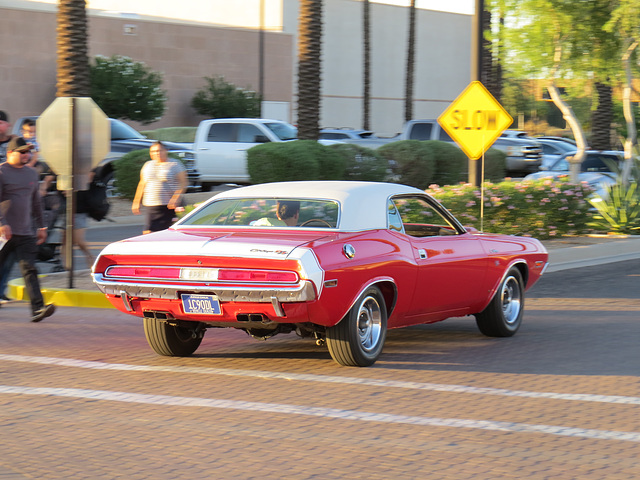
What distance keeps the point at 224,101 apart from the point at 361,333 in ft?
158

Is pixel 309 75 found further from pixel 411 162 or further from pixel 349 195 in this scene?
pixel 349 195

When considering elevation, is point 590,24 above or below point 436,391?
above

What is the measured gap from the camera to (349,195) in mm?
8711

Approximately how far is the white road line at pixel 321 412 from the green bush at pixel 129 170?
15276 millimetres

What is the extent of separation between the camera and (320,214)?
338 inches

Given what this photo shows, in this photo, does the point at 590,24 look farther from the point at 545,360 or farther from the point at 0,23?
the point at 0,23

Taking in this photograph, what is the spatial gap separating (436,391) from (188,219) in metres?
2.75

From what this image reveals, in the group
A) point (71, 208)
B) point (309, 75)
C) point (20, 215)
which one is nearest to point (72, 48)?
point (309, 75)

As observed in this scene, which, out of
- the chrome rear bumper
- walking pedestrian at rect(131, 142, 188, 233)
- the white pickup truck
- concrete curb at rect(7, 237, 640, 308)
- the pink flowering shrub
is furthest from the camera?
the white pickup truck

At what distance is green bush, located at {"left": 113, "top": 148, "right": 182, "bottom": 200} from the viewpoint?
893 inches

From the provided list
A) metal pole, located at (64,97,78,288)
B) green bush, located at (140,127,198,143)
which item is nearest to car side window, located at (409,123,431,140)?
green bush, located at (140,127,198,143)

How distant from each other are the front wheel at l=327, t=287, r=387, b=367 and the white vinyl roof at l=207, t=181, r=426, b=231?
1.98 feet

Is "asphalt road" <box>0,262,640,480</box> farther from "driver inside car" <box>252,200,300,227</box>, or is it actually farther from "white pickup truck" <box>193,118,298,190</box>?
"white pickup truck" <box>193,118,298,190</box>

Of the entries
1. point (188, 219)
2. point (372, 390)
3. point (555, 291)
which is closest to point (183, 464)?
point (372, 390)
